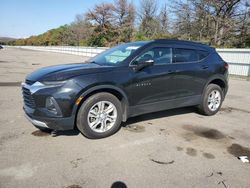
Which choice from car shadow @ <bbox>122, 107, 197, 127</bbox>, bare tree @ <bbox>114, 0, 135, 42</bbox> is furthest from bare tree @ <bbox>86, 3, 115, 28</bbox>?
car shadow @ <bbox>122, 107, 197, 127</bbox>

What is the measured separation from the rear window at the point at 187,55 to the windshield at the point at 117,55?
86 cm

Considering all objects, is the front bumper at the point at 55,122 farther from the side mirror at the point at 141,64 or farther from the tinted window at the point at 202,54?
the tinted window at the point at 202,54

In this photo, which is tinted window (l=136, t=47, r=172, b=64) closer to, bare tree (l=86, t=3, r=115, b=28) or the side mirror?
the side mirror

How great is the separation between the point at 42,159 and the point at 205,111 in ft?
13.1

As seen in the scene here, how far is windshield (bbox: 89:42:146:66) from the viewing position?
4.93m

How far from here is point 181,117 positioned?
5.98 meters

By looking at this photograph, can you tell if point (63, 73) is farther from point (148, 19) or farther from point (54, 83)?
point (148, 19)

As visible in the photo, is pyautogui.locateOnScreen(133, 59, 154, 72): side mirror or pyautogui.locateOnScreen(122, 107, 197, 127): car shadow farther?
pyautogui.locateOnScreen(122, 107, 197, 127): car shadow

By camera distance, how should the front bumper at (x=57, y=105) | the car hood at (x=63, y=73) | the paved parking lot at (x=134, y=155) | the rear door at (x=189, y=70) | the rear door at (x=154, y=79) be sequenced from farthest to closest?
the rear door at (x=189, y=70) < the rear door at (x=154, y=79) < the car hood at (x=63, y=73) < the front bumper at (x=57, y=105) < the paved parking lot at (x=134, y=155)

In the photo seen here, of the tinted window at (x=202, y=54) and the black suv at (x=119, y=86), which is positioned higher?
the tinted window at (x=202, y=54)

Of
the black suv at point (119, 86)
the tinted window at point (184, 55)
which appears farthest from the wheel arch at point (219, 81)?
the tinted window at point (184, 55)

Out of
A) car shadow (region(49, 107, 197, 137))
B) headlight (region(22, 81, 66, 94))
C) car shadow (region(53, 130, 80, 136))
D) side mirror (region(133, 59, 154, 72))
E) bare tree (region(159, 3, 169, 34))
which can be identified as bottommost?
car shadow (region(53, 130, 80, 136))

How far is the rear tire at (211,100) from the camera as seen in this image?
6.03 metres

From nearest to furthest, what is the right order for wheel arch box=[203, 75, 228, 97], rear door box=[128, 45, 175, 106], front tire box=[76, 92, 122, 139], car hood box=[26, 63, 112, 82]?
1. car hood box=[26, 63, 112, 82]
2. front tire box=[76, 92, 122, 139]
3. rear door box=[128, 45, 175, 106]
4. wheel arch box=[203, 75, 228, 97]
